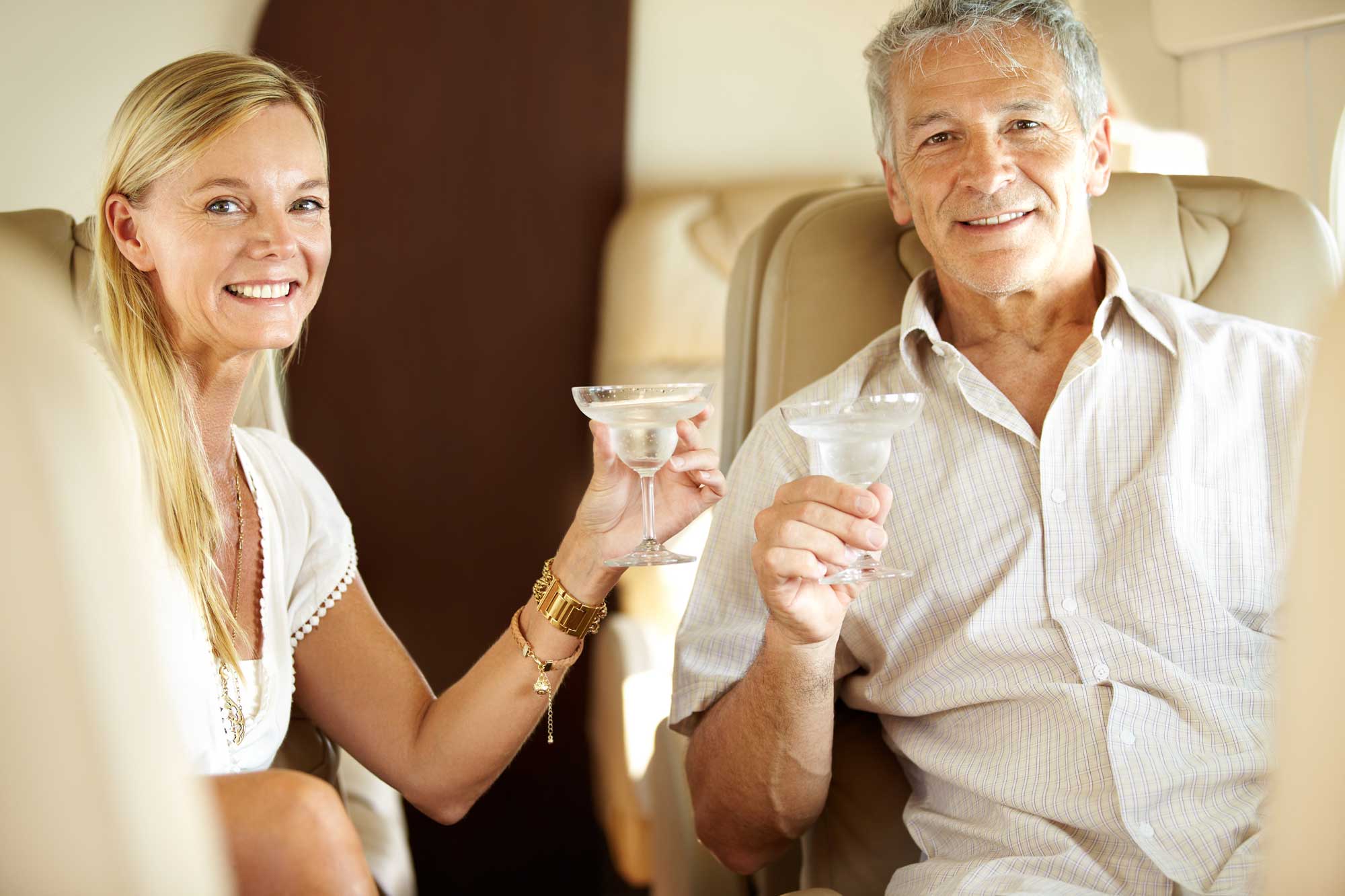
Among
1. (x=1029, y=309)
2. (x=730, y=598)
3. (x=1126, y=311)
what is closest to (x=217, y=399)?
(x=730, y=598)

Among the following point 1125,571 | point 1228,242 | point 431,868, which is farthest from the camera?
point 431,868

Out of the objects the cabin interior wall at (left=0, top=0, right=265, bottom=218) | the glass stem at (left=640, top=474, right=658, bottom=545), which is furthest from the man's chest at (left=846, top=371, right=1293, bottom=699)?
the cabin interior wall at (left=0, top=0, right=265, bottom=218)

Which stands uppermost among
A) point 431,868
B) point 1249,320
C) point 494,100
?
point 494,100

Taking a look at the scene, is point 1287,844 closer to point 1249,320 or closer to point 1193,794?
point 1193,794

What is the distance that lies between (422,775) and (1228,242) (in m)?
1.36

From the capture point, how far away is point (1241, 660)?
1.50m

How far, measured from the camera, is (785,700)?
1.49 metres

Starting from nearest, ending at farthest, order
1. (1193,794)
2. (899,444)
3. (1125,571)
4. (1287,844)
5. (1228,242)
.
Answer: (1287,844) → (1193,794) → (1125,571) → (899,444) → (1228,242)

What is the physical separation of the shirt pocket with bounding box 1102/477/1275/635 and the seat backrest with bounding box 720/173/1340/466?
40cm

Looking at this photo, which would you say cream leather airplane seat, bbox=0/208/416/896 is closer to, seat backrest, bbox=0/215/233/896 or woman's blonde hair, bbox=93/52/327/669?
woman's blonde hair, bbox=93/52/327/669

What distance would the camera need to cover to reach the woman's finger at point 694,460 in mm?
1456

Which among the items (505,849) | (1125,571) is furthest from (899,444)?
(505,849)

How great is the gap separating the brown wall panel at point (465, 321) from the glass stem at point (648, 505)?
3.19 ft

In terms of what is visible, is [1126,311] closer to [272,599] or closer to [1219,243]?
[1219,243]
